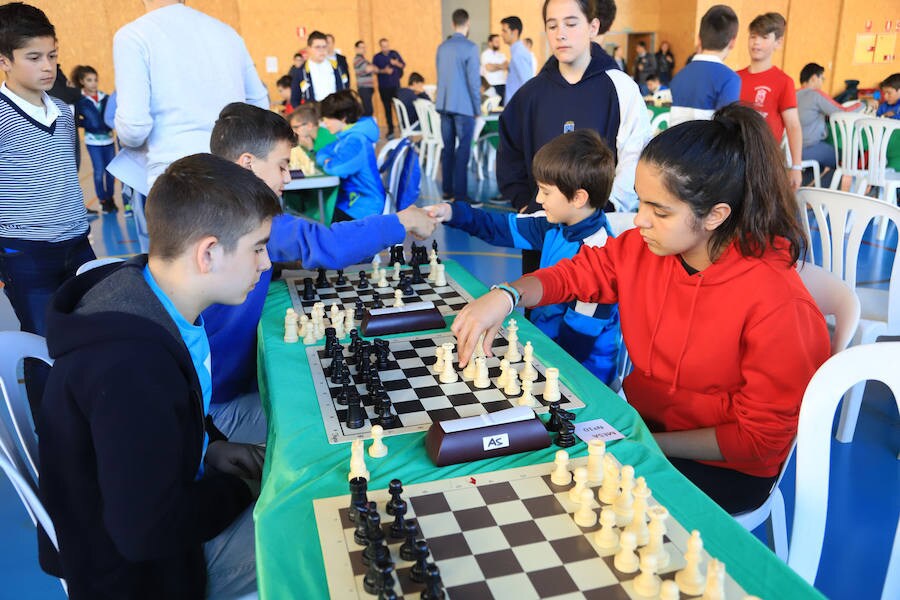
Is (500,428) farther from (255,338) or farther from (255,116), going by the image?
(255,116)

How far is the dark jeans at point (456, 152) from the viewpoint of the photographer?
739 centimetres

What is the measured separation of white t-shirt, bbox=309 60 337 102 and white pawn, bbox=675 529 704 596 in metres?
7.48

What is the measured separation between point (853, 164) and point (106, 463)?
22.1 ft

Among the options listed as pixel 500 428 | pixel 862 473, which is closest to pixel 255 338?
pixel 500 428

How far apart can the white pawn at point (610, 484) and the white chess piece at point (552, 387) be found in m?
0.34

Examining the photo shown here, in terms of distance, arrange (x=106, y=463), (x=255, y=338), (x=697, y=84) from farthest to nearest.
→ (x=697, y=84) → (x=255, y=338) → (x=106, y=463)

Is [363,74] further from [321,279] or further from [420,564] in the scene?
[420,564]

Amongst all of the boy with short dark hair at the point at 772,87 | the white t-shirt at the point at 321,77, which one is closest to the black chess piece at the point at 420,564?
the boy with short dark hair at the point at 772,87

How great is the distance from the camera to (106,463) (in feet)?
4.07

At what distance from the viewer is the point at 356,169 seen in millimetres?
4566

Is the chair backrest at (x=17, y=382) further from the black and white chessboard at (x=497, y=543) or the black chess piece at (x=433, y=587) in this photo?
the black chess piece at (x=433, y=587)

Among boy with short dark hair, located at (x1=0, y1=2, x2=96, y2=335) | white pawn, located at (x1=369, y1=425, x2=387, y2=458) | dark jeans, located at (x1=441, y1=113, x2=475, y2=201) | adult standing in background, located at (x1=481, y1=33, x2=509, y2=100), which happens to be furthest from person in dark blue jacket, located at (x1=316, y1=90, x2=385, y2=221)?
adult standing in background, located at (x1=481, y1=33, x2=509, y2=100)

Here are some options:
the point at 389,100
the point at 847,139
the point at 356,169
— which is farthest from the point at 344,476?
the point at 389,100

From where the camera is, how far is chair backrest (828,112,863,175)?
6.12m
